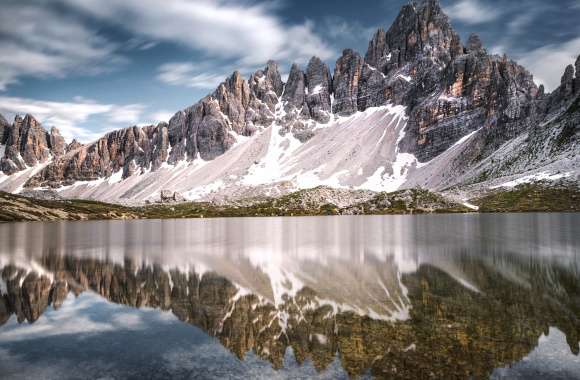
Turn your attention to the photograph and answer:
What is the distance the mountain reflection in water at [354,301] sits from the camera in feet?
52.2

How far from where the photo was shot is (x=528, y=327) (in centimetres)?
1902

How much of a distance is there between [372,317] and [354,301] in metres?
3.29

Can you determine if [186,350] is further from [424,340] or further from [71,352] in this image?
[424,340]

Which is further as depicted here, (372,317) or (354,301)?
(354,301)

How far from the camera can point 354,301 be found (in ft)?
80.3

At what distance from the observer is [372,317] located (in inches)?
835

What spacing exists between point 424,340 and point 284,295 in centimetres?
1104

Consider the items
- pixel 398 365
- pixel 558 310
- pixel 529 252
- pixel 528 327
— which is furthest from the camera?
pixel 529 252

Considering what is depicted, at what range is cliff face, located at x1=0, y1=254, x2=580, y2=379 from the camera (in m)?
15.9

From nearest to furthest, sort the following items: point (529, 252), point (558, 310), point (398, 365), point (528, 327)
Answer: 1. point (398, 365)
2. point (528, 327)
3. point (558, 310)
4. point (529, 252)

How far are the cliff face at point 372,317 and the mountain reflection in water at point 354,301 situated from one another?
7 cm

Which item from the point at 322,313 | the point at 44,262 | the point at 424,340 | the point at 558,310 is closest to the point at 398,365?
the point at 424,340

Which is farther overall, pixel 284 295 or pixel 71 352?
pixel 284 295

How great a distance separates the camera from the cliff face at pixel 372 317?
15891 mm
